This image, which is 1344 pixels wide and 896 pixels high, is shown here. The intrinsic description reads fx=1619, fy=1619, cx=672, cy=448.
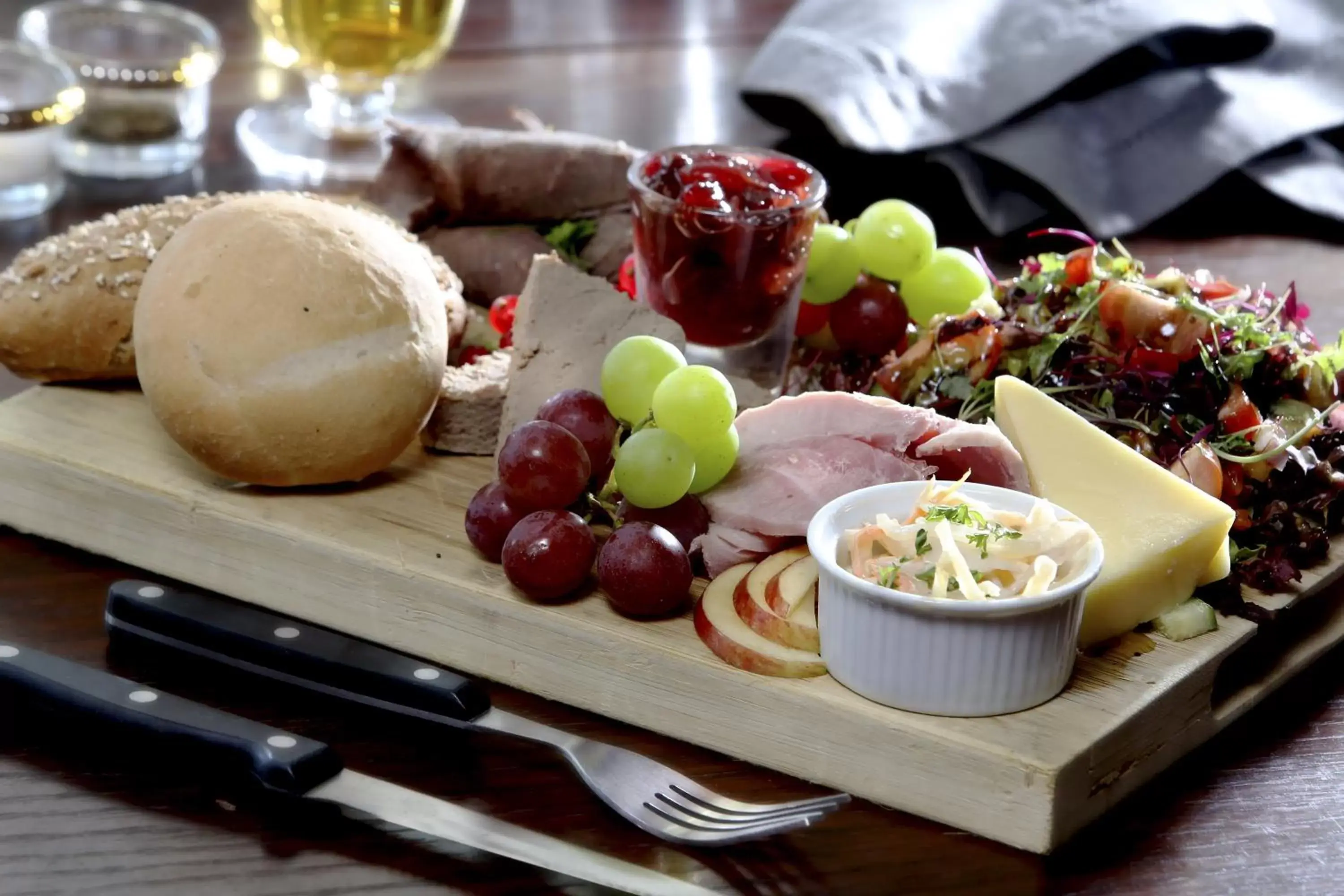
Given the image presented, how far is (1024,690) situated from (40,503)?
3.35 ft

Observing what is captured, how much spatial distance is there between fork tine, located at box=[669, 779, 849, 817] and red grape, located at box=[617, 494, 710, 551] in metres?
0.30

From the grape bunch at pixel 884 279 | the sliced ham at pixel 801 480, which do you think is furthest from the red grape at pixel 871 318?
the sliced ham at pixel 801 480

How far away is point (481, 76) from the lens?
3387 mm

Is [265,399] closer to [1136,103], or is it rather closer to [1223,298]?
[1223,298]

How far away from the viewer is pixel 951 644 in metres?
1.26

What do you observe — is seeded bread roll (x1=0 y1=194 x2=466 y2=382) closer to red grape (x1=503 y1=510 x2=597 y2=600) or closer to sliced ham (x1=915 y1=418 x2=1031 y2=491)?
red grape (x1=503 y1=510 x2=597 y2=600)

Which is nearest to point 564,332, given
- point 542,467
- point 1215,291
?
point 542,467

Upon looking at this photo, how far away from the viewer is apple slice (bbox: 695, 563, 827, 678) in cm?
133

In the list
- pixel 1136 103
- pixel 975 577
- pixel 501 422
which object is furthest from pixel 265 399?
pixel 1136 103

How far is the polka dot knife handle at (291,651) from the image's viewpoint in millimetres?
1314

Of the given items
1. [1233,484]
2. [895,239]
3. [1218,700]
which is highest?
[895,239]

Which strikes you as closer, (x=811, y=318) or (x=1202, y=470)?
(x=1202, y=470)

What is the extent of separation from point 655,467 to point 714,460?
0.08 m

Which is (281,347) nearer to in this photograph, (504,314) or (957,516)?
(504,314)
